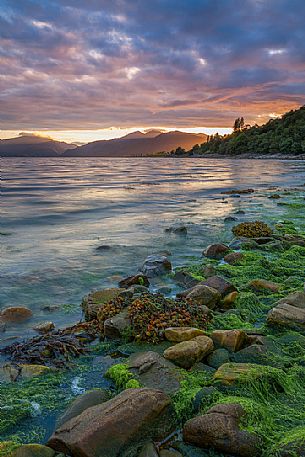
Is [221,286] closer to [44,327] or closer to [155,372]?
[155,372]

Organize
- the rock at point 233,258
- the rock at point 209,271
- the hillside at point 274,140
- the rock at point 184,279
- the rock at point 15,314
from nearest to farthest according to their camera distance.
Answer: the rock at point 15,314 → the rock at point 184,279 → the rock at point 209,271 → the rock at point 233,258 → the hillside at point 274,140

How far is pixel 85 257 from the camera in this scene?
1105cm

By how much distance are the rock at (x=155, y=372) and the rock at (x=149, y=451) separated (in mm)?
781

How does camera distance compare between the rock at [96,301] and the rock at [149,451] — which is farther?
the rock at [96,301]

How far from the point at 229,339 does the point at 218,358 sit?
1.18 ft

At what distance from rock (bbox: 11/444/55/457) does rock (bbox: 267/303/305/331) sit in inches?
153

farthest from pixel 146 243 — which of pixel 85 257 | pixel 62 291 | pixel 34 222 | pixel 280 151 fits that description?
pixel 280 151

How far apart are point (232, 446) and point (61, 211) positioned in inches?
785

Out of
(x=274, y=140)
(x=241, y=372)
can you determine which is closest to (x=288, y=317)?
(x=241, y=372)

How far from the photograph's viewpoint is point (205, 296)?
672 cm

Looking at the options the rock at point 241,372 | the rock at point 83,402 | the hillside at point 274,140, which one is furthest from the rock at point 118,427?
the hillside at point 274,140

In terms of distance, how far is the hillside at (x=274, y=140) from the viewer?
413ft

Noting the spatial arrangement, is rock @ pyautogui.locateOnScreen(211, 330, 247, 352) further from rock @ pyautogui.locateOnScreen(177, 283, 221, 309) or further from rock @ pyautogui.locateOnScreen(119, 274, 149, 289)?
rock @ pyautogui.locateOnScreen(119, 274, 149, 289)

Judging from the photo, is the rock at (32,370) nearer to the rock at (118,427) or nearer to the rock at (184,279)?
the rock at (118,427)
